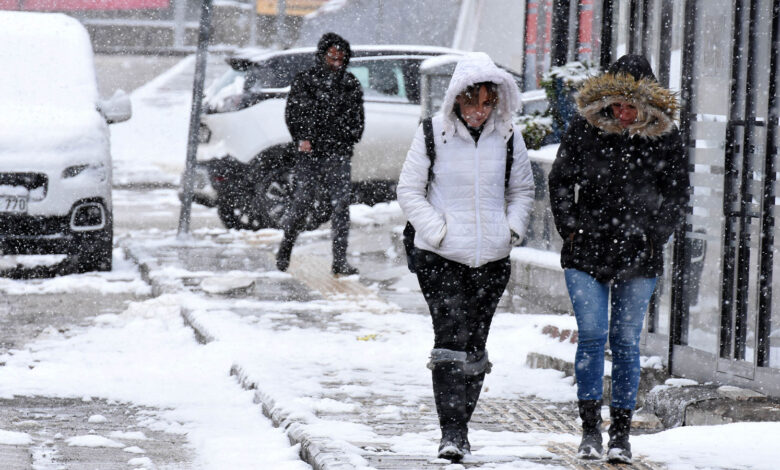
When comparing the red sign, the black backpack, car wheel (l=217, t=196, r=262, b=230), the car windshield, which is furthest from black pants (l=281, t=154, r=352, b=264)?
the red sign

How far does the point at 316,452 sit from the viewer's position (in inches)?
212

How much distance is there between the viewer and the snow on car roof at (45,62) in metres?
11.9

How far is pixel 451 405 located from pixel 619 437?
25.9 inches

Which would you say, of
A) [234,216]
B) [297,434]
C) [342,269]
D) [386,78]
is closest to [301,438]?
[297,434]

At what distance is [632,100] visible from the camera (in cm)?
530

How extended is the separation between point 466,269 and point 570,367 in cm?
215

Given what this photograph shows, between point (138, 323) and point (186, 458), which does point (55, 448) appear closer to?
point (186, 458)

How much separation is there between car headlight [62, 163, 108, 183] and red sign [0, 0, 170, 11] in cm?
3796

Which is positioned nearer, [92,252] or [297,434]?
[297,434]

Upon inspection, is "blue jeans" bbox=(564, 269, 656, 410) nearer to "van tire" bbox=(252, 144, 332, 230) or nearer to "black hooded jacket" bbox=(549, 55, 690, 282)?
"black hooded jacket" bbox=(549, 55, 690, 282)

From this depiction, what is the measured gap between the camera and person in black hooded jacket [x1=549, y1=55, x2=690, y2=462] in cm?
534

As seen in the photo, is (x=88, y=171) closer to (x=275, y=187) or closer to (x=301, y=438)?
(x=275, y=187)

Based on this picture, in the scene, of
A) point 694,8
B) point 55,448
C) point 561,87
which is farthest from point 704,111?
point 55,448

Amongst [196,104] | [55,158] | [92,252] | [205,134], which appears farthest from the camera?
[205,134]
